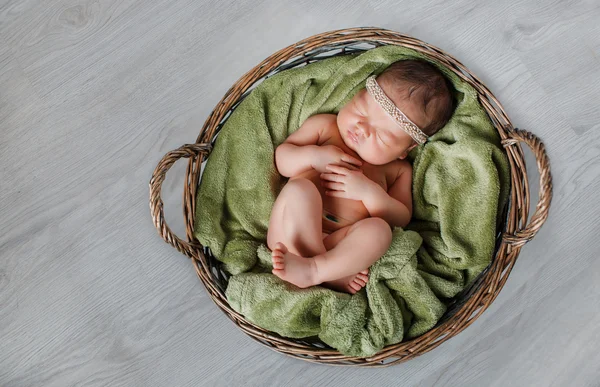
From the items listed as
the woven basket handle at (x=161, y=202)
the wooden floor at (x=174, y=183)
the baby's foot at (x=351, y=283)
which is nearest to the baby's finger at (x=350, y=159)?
the baby's foot at (x=351, y=283)

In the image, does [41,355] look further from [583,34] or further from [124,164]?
[583,34]

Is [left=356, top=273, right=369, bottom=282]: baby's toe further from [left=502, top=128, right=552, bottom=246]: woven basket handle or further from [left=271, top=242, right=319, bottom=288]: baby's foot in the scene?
[left=502, top=128, right=552, bottom=246]: woven basket handle

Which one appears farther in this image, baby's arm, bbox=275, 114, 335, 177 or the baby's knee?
baby's arm, bbox=275, 114, 335, 177

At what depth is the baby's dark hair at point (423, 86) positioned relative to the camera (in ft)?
4.24

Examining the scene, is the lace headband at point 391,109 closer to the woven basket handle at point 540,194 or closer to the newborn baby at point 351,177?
the newborn baby at point 351,177

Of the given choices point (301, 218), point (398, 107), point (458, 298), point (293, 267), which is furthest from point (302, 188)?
point (458, 298)

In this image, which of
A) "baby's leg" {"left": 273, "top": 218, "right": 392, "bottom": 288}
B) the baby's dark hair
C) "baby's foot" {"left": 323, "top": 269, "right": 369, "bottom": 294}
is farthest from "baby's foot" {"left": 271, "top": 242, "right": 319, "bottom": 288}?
the baby's dark hair

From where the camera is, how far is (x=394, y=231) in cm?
137

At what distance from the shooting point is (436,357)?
1.63 m

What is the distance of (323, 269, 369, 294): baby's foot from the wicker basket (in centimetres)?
15

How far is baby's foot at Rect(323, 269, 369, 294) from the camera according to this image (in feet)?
A: 4.45

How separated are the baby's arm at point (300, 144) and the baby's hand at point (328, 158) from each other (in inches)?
1.2

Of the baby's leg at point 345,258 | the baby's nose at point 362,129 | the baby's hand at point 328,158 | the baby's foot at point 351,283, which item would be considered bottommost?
the baby's foot at point 351,283

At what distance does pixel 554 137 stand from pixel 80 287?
1480 mm
